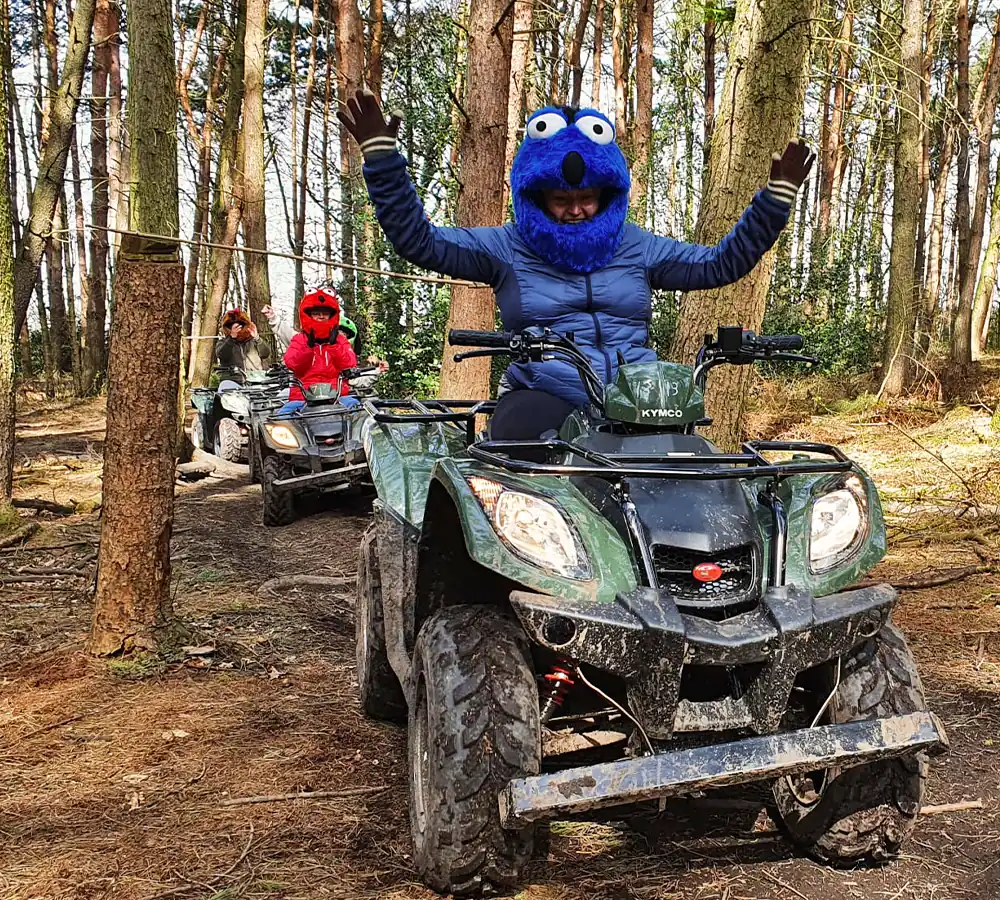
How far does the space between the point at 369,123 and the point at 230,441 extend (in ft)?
27.1

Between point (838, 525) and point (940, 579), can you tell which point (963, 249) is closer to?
point (940, 579)

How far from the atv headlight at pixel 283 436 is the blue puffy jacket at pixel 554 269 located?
15.8 feet

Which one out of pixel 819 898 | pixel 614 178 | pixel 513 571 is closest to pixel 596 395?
pixel 513 571

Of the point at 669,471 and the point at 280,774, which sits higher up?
the point at 669,471

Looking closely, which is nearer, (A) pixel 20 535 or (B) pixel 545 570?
(B) pixel 545 570

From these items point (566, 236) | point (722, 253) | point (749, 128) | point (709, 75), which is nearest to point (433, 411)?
point (566, 236)

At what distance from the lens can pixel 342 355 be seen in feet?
32.2

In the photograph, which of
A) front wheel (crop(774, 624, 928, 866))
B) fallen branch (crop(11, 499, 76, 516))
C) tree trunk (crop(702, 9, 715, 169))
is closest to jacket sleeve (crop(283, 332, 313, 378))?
fallen branch (crop(11, 499, 76, 516))

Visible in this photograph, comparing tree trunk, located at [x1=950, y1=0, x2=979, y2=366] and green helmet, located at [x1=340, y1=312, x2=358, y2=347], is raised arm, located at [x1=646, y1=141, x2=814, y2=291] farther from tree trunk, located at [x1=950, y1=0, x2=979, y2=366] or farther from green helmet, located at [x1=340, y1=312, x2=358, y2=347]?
tree trunk, located at [x1=950, y1=0, x2=979, y2=366]

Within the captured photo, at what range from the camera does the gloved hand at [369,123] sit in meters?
3.38

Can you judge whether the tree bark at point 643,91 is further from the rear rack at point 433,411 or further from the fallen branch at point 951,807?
the fallen branch at point 951,807

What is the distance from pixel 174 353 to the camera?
14.3ft

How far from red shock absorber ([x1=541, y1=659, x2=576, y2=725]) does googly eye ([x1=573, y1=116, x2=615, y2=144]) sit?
2.14m

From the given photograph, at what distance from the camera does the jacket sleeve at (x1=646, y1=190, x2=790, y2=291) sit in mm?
3893
